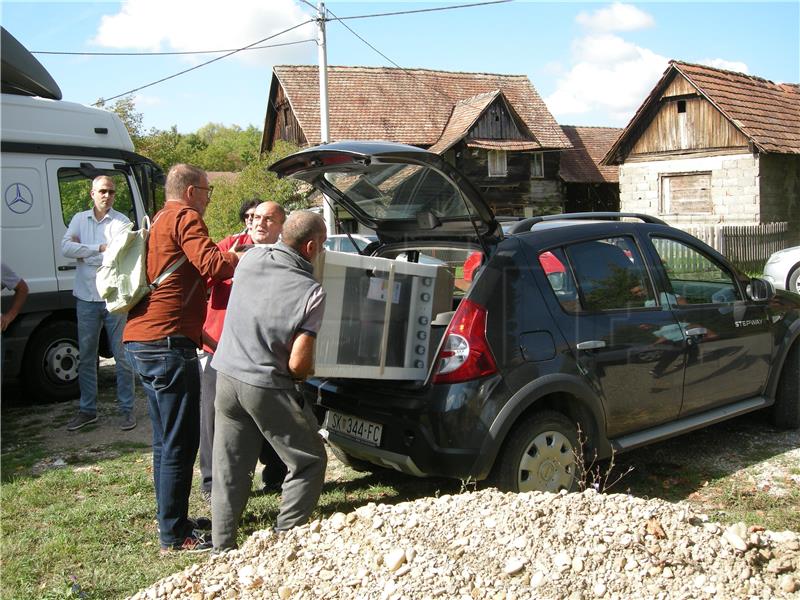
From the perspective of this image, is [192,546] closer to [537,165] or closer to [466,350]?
[466,350]

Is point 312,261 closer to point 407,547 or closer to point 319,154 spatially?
point 319,154

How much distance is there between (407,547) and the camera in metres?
3.22

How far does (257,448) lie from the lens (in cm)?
382

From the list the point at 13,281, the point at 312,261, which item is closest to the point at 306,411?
the point at 312,261

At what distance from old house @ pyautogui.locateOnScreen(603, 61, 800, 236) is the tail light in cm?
2194

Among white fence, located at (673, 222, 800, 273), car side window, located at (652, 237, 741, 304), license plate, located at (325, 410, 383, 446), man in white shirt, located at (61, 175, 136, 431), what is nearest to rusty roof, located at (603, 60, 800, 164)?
white fence, located at (673, 222, 800, 273)

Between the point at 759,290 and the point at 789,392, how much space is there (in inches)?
38.2

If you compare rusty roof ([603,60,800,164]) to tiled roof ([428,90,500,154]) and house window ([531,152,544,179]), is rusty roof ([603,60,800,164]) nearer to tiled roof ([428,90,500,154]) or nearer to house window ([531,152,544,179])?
tiled roof ([428,90,500,154])

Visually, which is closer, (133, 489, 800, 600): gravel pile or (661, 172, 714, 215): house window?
(133, 489, 800, 600): gravel pile

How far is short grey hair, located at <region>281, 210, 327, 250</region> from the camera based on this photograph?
361cm

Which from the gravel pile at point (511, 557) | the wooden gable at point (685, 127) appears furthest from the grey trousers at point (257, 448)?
the wooden gable at point (685, 127)

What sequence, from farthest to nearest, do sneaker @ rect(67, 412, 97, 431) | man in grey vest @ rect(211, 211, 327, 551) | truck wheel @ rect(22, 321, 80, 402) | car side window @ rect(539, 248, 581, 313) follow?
truck wheel @ rect(22, 321, 80, 402) → sneaker @ rect(67, 412, 97, 431) → car side window @ rect(539, 248, 581, 313) → man in grey vest @ rect(211, 211, 327, 551)

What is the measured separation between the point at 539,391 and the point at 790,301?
3049mm

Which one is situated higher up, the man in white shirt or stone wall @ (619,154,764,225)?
stone wall @ (619,154,764,225)
